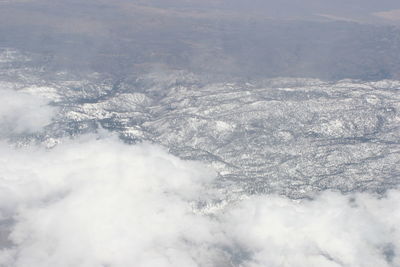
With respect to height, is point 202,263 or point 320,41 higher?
point 320,41

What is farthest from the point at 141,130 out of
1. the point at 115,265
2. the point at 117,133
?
the point at 115,265

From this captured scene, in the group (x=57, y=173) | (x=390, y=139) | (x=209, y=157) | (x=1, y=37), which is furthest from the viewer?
(x=1, y=37)

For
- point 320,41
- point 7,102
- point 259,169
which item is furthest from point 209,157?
point 320,41

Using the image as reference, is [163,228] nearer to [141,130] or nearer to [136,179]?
[136,179]

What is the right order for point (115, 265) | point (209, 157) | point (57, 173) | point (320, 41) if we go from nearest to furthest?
point (115, 265), point (57, 173), point (209, 157), point (320, 41)

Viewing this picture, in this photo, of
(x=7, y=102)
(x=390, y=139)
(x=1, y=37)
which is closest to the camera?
(x=390, y=139)

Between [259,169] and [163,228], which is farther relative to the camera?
[259,169]

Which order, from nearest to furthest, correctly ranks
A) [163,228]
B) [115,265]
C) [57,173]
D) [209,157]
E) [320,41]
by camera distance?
1. [115,265]
2. [163,228]
3. [57,173]
4. [209,157]
5. [320,41]

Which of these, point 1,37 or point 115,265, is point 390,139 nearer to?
point 115,265

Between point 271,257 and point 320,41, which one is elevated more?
point 320,41
